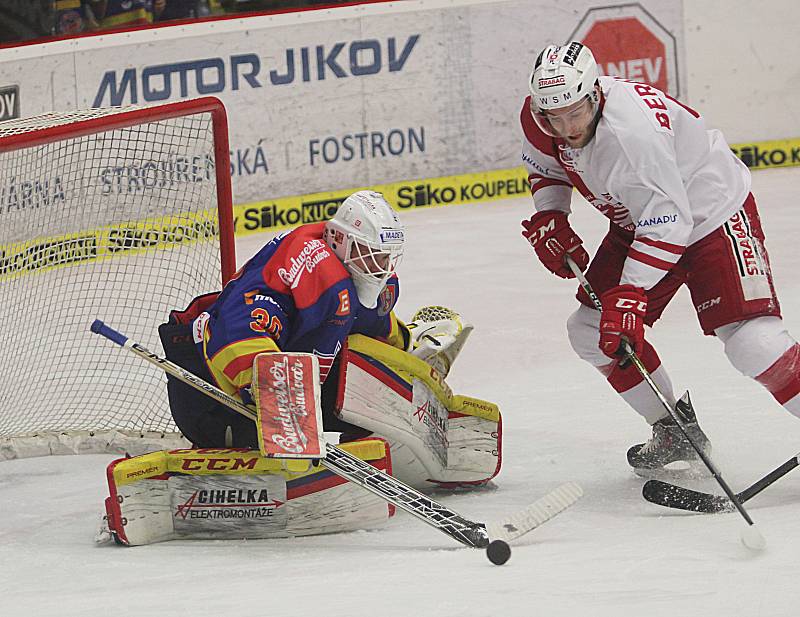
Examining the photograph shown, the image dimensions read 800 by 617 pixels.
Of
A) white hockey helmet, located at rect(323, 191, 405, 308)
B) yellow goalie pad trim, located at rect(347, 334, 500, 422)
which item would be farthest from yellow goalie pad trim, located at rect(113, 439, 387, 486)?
white hockey helmet, located at rect(323, 191, 405, 308)

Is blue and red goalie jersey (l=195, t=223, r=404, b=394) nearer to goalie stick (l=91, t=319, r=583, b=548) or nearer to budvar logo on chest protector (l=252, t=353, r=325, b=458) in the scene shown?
budvar logo on chest protector (l=252, t=353, r=325, b=458)

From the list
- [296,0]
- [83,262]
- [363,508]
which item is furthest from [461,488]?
[296,0]

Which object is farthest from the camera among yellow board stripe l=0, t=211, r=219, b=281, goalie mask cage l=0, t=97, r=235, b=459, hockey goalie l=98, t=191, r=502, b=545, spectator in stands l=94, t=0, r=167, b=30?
spectator in stands l=94, t=0, r=167, b=30

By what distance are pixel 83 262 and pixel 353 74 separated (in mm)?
2527

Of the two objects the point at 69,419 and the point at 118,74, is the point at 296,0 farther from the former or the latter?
the point at 69,419

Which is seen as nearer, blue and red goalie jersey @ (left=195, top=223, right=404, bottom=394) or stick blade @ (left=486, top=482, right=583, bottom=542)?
stick blade @ (left=486, top=482, right=583, bottom=542)

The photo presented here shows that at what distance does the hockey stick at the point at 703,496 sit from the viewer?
2945 millimetres

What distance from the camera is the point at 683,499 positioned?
299 centimetres

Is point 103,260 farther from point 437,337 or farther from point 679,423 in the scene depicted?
point 679,423

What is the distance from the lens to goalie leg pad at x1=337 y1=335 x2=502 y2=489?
305cm

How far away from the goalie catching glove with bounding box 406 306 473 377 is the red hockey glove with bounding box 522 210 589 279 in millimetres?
277

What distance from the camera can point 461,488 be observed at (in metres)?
3.31

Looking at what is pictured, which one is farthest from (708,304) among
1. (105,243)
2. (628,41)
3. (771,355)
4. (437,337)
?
(628,41)

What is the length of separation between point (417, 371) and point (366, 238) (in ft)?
1.33
